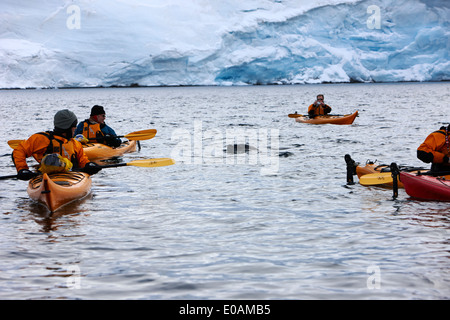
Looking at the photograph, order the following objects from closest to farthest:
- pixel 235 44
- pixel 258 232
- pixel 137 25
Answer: pixel 258 232 < pixel 235 44 < pixel 137 25

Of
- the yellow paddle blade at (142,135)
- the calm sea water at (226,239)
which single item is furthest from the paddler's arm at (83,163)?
the yellow paddle blade at (142,135)

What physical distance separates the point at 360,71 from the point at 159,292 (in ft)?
216

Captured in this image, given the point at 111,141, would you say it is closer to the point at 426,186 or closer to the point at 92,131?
the point at 92,131

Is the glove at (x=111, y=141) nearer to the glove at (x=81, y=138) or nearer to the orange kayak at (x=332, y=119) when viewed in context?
the glove at (x=81, y=138)

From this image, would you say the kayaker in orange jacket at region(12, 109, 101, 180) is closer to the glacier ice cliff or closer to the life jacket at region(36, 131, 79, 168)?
the life jacket at region(36, 131, 79, 168)

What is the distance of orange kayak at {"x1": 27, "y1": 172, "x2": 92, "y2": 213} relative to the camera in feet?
22.4

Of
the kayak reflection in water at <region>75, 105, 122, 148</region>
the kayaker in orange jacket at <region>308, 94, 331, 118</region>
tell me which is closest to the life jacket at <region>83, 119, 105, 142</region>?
the kayak reflection in water at <region>75, 105, 122, 148</region>

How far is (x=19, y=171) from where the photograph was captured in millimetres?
7051

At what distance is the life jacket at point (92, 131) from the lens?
11.8 meters

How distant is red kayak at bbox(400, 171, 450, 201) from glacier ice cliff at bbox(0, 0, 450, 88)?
187ft

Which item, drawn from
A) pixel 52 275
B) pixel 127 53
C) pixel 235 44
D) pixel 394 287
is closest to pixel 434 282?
pixel 394 287

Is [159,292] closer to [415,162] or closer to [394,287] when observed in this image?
[394,287]

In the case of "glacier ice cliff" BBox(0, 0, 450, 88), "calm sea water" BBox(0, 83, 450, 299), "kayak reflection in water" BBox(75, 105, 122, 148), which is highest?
"glacier ice cliff" BBox(0, 0, 450, 88)

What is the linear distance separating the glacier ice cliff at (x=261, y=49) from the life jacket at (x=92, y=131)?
5335cm
